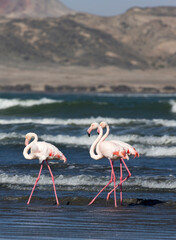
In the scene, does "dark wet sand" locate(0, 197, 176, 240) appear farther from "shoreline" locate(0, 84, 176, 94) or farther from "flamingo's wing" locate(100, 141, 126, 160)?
"shoreline" locate(0, 84, 176, 94)

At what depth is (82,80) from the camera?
92.4 m

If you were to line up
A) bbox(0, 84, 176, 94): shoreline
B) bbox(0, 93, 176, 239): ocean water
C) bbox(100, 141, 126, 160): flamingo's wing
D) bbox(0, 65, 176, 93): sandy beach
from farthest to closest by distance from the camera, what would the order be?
bbox(0, 65, 176, 93): sandy beach
bbox(0, 84, 176, 94): shoreline
bbox(100, 141, 126, 160): flamingo's wing
bbox(0, 93, 176, 239): ocean water

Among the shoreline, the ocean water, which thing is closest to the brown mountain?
the shoreline

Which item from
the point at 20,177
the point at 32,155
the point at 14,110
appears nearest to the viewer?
the point at 32,155

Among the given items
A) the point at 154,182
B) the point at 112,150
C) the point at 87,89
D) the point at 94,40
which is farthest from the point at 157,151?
the point at 94,40

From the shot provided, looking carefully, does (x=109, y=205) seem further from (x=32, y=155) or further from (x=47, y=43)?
(x=47, y=43)

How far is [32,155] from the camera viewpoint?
12977mm

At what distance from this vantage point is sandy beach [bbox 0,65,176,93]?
88.5 metres

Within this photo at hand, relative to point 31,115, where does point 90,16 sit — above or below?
above

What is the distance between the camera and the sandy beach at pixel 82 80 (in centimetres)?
8850

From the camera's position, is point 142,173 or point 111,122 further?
point 111,122

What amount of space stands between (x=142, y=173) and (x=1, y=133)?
11613 millimetres

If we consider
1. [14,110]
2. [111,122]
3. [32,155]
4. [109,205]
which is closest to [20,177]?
[32,155]

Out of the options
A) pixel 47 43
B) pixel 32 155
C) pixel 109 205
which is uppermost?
pixel 47 43
